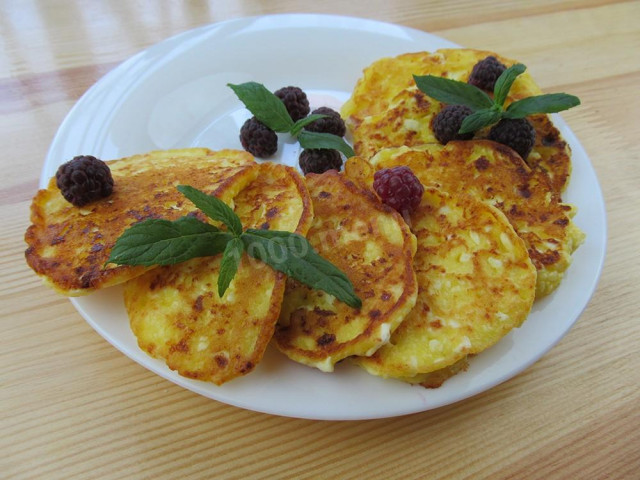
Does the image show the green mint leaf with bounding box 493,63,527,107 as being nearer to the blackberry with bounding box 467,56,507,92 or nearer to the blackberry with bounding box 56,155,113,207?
the blackberry with bounding box 467,56,507,92

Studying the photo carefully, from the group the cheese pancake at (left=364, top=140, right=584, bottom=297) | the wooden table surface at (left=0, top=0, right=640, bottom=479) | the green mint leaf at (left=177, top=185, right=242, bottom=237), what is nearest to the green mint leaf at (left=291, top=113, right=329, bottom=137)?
the cheese pancake at (left=364, top=140, right=584, bottom=297)

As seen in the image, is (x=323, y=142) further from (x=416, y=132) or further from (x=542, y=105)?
(x=542, y=105)

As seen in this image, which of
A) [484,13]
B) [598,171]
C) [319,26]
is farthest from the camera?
[484,13]

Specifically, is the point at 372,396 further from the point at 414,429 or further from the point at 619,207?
the point at 619,207

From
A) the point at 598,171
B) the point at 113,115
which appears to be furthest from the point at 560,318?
the point at 113,115

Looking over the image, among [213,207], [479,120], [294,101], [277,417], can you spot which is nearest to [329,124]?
[294,101]

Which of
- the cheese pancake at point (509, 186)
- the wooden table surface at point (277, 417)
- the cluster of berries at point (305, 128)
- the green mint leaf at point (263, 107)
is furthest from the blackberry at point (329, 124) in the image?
the wooden table surface at point (277, 417)
